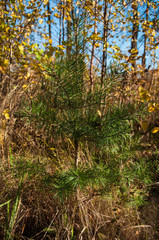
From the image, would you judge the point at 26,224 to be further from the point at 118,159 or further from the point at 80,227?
the point at 118,159

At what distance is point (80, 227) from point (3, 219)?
575 mm

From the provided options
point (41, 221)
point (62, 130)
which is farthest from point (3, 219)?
point (62, 130)

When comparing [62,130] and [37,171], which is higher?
[62,130]

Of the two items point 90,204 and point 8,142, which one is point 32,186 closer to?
point 90,204

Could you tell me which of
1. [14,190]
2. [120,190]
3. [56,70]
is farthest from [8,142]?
[56,70]

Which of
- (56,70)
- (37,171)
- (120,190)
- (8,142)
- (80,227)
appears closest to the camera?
(56,70)

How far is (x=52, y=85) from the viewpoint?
89 centimetres

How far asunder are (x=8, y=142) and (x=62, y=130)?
116cm

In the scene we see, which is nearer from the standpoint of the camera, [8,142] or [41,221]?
[41,221]

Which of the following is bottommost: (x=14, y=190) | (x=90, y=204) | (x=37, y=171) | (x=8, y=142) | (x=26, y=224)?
(x=26, y=224)

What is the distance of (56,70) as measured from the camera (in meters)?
0.76

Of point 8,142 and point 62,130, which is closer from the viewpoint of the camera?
point 62,130

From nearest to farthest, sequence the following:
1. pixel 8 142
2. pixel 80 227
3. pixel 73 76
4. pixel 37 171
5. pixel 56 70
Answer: pixel 56 70, pixel 73 76, pixel 37 171, pixel 80 227, pixel 8 142

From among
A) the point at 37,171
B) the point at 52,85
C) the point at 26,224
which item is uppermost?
the point at 52,85
